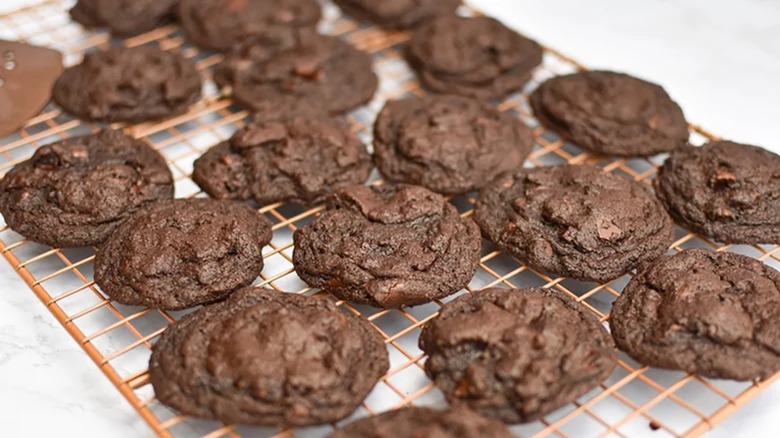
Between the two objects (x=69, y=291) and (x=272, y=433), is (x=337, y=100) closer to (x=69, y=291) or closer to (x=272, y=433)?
(x=69, y=291)

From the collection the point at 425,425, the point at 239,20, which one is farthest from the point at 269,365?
the point at 239,20

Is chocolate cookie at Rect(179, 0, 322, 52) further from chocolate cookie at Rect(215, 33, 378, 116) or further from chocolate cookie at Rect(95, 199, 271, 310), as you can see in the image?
chocolate cookie at Rect(95, 199, 271, 310)

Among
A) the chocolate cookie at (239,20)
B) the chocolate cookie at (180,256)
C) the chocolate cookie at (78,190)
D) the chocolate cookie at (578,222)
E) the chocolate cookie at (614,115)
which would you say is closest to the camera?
the chocolate cookie at (180,256)

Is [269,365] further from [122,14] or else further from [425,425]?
[122,14]

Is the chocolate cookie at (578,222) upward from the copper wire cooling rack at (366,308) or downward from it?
upward

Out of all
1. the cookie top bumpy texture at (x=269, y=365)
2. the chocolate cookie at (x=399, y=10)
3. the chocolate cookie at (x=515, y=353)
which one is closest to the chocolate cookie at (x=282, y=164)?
the cookie top bumpy texture at (x=269, y=365)

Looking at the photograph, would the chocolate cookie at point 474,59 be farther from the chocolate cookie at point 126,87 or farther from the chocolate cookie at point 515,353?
the chocolate cookie at point 515,353
